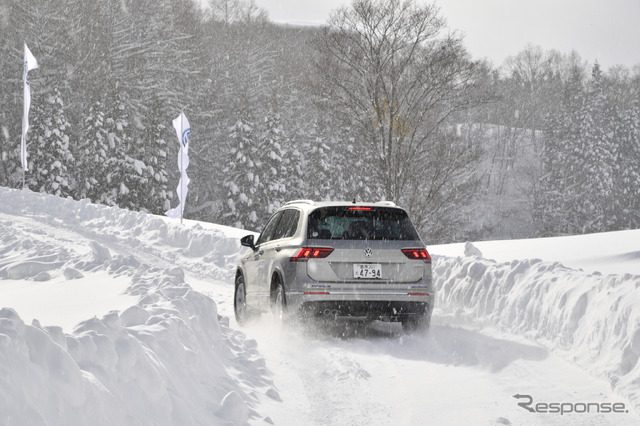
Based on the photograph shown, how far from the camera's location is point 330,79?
28547 mm

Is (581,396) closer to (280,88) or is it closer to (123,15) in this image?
(123,15)

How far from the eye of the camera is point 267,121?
174 feet

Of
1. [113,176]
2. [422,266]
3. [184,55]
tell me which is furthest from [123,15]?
[422,266]

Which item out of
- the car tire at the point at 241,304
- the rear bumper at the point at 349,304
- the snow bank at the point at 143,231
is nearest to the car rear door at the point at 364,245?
the rear bumper at the point at 349,304

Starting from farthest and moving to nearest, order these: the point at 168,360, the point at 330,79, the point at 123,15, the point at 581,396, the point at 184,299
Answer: the point at 123,15, the point at 330,79, the point at 184,299, the point at 581,396, the point at 168,360

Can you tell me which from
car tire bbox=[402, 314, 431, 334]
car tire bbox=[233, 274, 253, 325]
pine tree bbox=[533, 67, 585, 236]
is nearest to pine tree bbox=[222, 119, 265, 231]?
pine tree bbox=[533, 67, 585, 236]

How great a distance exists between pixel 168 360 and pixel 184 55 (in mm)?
60023

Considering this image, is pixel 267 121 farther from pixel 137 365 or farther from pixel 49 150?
pixel 137 365

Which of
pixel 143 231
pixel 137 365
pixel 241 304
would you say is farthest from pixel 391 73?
pixel 137 365

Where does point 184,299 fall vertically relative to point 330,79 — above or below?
below

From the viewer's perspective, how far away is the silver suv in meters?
8.12

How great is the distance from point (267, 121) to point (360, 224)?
4536 cm

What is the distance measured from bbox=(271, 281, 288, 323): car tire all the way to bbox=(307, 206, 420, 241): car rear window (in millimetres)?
775

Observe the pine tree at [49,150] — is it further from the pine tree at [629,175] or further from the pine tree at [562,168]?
the pine tree at [629,175]
